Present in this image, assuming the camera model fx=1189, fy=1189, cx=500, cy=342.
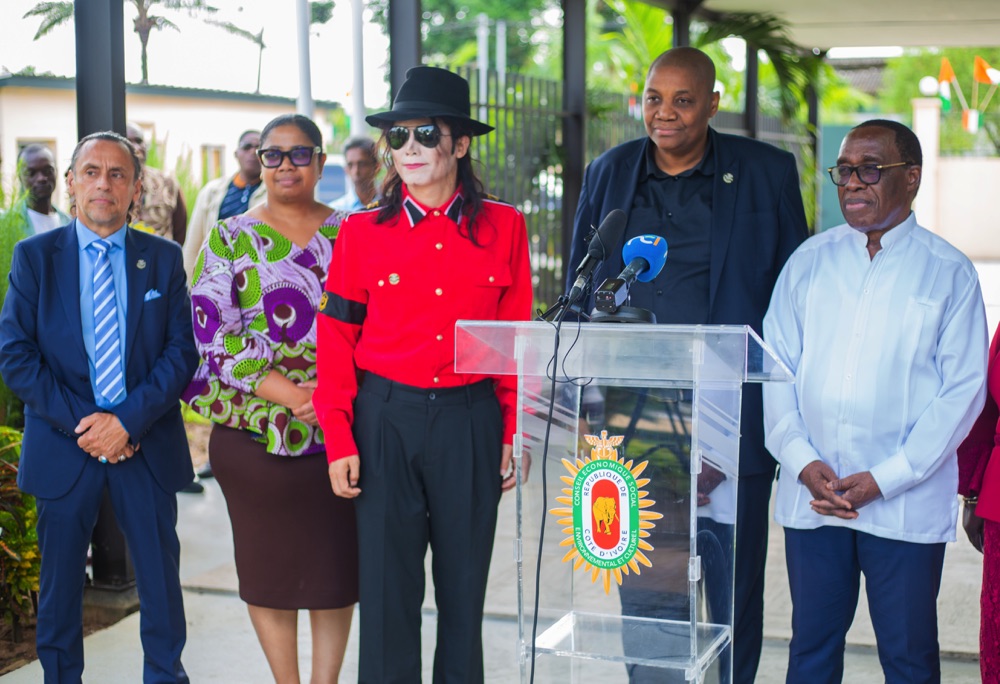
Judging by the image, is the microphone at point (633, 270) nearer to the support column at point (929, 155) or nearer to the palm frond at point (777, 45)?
the palm frond at point (777, 45)

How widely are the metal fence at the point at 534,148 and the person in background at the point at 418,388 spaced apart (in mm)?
4738

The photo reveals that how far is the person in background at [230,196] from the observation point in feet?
21.3

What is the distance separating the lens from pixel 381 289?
3.14 metres

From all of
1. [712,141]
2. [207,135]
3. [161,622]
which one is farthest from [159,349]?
[207,135]

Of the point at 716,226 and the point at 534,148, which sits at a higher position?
the point at 534,148

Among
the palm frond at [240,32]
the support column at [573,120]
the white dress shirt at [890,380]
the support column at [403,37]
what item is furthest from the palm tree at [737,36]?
the white dress shirt at [890,380]

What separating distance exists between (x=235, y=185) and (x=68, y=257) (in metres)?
3.18

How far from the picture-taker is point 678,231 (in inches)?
137

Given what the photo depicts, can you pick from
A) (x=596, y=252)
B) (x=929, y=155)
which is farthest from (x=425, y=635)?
(x=929, y=155)

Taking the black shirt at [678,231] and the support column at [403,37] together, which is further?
the support column at [403,37]

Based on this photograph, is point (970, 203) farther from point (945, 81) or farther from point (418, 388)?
point (418, 388)

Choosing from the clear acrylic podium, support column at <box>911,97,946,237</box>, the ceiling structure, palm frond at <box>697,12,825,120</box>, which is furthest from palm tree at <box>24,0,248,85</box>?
support column at <box>911,97,946,237</box>

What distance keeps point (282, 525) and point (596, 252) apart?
1481mm

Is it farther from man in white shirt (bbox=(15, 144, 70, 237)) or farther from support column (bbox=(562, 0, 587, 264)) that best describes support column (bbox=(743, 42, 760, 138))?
man in white shirt (bbox=(15, 144, 70, 237))
